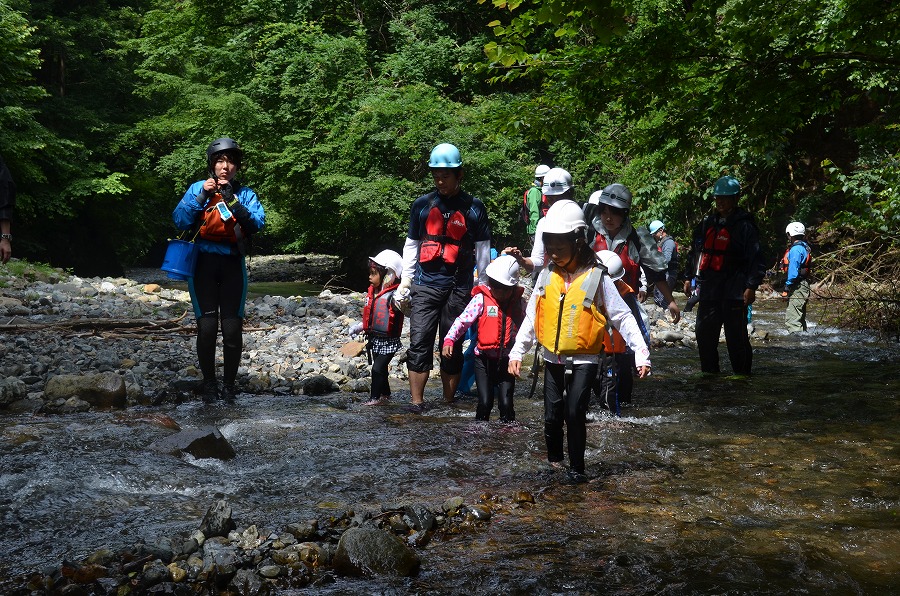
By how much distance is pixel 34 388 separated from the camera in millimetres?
8281

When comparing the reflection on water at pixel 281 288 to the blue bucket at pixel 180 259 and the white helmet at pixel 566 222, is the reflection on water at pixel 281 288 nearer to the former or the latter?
the blue bucket at pixel 180 259

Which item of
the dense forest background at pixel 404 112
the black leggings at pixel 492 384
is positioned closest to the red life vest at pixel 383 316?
the black leggings at pixel 492 384

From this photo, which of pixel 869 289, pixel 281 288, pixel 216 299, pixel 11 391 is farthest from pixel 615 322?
pixel 281 288

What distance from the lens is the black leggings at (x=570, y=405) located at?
5359mm

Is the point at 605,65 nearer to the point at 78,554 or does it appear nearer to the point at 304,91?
the point at 78,554

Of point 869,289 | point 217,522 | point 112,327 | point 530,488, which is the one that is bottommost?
point 530,488

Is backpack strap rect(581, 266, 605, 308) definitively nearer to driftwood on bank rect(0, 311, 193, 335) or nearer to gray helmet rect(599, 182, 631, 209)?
gray helmet rect(599, 182, 631, 209)

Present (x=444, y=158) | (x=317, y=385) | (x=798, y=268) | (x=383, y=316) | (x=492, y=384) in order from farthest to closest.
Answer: (x=798, y=268) → (x=317, y=385) → (x=383, y=316) → (x=444, y=158) → (x=492, y=384)

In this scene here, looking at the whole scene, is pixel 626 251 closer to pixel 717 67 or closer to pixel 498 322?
pixel 498 322

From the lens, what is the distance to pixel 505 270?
692 cm

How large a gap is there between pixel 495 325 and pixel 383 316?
4.98 feet

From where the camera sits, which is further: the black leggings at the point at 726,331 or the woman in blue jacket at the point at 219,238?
the black leggings at the point at 726,331

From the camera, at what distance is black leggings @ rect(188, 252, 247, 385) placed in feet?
25.5

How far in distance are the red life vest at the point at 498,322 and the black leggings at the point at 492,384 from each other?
0.55 ft
